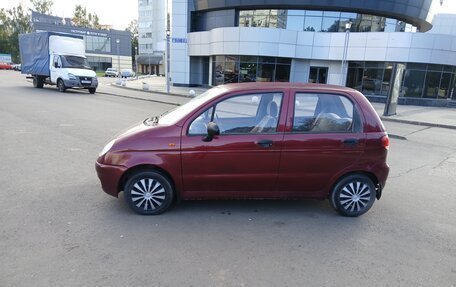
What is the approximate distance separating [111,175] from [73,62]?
18.9 meters

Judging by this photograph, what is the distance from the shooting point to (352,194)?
4375 millimetres

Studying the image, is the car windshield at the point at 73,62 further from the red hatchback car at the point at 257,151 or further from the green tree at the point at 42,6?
the green tree at the point at 42,6

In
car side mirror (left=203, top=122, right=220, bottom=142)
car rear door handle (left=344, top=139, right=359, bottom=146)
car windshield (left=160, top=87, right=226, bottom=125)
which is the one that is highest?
car windshield (left=160, top=87, right=226, bottom=125)

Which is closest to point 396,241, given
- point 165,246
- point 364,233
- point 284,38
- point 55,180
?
point 364,233

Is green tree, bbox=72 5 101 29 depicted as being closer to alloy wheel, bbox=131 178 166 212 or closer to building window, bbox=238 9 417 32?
building window, bbox=238 9 417 32

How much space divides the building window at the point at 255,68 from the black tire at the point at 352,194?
2340cm

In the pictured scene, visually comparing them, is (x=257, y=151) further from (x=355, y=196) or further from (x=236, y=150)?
(x=355, y=196)

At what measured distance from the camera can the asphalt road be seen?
9.88 ft

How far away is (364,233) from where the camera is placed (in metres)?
3.95

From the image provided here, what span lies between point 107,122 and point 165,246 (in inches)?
315

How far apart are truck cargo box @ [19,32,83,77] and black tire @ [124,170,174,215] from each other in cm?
1990

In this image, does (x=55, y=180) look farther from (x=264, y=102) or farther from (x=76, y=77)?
(x=76, y=77)

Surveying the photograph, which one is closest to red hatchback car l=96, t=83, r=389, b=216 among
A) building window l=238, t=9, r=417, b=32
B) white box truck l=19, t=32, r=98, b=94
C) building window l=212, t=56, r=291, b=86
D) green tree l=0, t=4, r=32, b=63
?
white box truck l=19, t=32, r=98, b=94

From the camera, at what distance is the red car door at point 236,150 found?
405 centimetres
